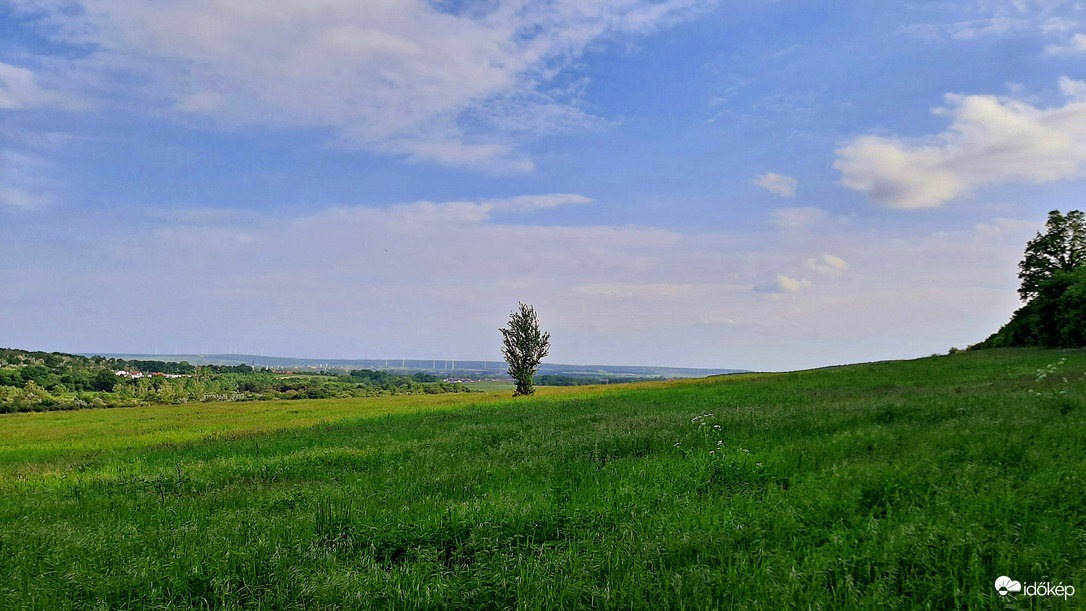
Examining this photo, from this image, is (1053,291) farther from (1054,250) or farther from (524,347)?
(524,347)

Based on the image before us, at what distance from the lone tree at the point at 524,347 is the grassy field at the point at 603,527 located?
40.5m

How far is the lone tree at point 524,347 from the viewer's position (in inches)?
2100

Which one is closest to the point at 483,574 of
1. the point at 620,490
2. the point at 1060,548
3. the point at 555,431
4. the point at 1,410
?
the point at 620,490

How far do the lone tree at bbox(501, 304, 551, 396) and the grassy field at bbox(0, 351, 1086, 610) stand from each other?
40.5 m

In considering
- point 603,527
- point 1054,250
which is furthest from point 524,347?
point 1054,250

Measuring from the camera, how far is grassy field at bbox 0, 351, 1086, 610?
514 centimetres

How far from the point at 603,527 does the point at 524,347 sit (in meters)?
47.0

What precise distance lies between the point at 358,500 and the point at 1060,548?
29.8ft

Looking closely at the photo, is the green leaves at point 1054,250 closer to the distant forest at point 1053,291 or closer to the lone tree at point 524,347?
the distant forest at point 1053,291

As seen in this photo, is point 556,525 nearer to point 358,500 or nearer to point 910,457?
point 358,500

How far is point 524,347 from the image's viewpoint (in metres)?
53.8

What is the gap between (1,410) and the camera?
210 feet

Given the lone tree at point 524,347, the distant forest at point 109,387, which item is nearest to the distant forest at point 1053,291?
the lone tree at point 524,347

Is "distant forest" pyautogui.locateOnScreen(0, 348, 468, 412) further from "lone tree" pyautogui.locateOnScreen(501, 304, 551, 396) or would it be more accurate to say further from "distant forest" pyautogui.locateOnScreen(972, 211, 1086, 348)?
"distant forest" pyautogui.locateOnScreen(972, 211, 1086, 348)
